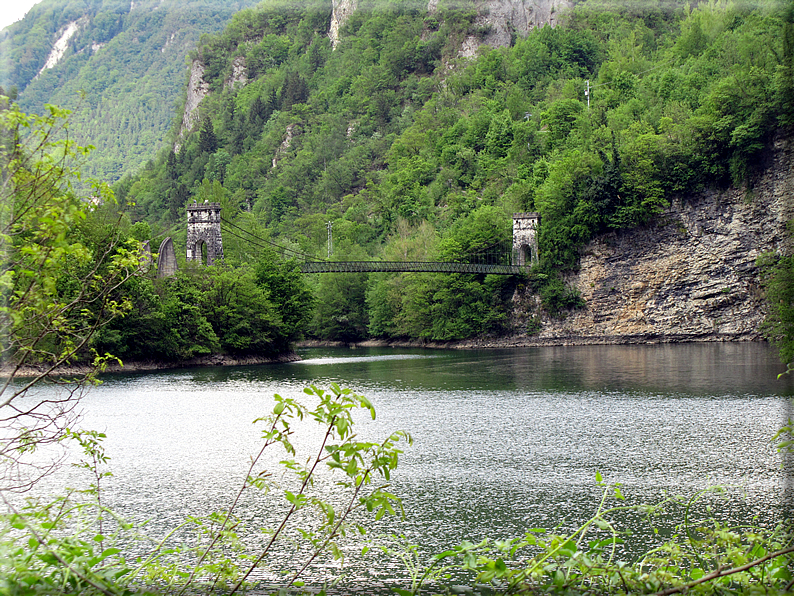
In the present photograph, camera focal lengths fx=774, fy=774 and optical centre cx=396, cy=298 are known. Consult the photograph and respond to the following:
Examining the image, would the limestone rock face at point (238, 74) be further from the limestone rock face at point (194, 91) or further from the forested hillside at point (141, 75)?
the forested hillside at point (141, 75)

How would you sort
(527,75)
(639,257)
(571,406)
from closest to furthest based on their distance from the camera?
1. (571,406)
2. (639,257)
3. (527,75)

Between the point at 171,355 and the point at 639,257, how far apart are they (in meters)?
33.4

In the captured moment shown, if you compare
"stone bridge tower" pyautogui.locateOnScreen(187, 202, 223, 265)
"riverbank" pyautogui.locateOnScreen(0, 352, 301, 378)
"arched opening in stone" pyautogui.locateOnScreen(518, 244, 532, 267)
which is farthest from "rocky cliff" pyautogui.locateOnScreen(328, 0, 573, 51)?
"riverbank" pyautogui.locateOnScreen(0, 352, 301, 378)

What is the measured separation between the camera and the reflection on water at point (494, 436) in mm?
12281

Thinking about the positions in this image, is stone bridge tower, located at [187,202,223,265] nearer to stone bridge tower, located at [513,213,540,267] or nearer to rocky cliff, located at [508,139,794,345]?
stone bridge tower, located at [513,213,540,267]

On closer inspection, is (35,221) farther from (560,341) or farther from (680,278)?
(560,341)

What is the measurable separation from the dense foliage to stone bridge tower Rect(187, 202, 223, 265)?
7900mm

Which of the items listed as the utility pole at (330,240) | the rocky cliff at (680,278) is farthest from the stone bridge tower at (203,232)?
the rocky cliff at (680,278)

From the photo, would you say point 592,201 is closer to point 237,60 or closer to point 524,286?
point 524,286

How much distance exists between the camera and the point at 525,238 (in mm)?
60406

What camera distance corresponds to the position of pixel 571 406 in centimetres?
2397

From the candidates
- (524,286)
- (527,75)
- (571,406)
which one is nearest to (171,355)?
(571,406)

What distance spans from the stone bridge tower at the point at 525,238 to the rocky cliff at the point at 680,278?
2898 millimetres

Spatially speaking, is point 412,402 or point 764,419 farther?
point 412,402
